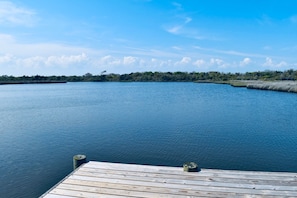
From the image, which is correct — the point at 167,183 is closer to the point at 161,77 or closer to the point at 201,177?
the point at 201,177

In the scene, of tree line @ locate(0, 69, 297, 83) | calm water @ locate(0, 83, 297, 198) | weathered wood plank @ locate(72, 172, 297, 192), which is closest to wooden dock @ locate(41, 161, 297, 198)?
weathered wood plank @ locate(72, 172, 297, 192)

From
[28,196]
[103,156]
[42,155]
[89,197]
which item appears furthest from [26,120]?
[89,197]

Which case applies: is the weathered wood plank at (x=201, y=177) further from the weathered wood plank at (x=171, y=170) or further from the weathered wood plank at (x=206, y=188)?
the weathered wood plank at (x=206, y=188)

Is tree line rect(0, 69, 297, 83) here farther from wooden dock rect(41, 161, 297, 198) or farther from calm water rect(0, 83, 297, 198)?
wooden dock rect(41, 161, 297, 198)

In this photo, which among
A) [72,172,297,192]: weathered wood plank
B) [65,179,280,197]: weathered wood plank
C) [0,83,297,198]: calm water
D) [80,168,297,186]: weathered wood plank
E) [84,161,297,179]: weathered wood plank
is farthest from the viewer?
[0,83,297,198]: calm water

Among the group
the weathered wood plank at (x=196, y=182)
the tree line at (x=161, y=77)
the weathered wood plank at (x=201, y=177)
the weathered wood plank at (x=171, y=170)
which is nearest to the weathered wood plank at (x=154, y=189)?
the weathered wood plank at (x=196, y=182)

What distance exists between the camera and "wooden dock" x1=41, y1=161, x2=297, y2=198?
5.17 m

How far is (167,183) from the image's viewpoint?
5641 mm

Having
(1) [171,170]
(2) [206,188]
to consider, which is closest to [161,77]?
(1) [171,170]

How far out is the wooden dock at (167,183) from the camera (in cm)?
517

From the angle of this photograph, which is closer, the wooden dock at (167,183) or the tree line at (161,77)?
the wooden dock at (167,183)

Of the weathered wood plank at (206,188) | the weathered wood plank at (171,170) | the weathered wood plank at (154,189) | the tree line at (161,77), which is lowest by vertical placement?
the weathered wood plank at (154,189)

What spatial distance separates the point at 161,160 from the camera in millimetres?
9531

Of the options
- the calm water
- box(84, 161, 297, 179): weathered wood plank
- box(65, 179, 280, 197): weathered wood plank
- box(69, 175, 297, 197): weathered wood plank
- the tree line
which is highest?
the tree line
